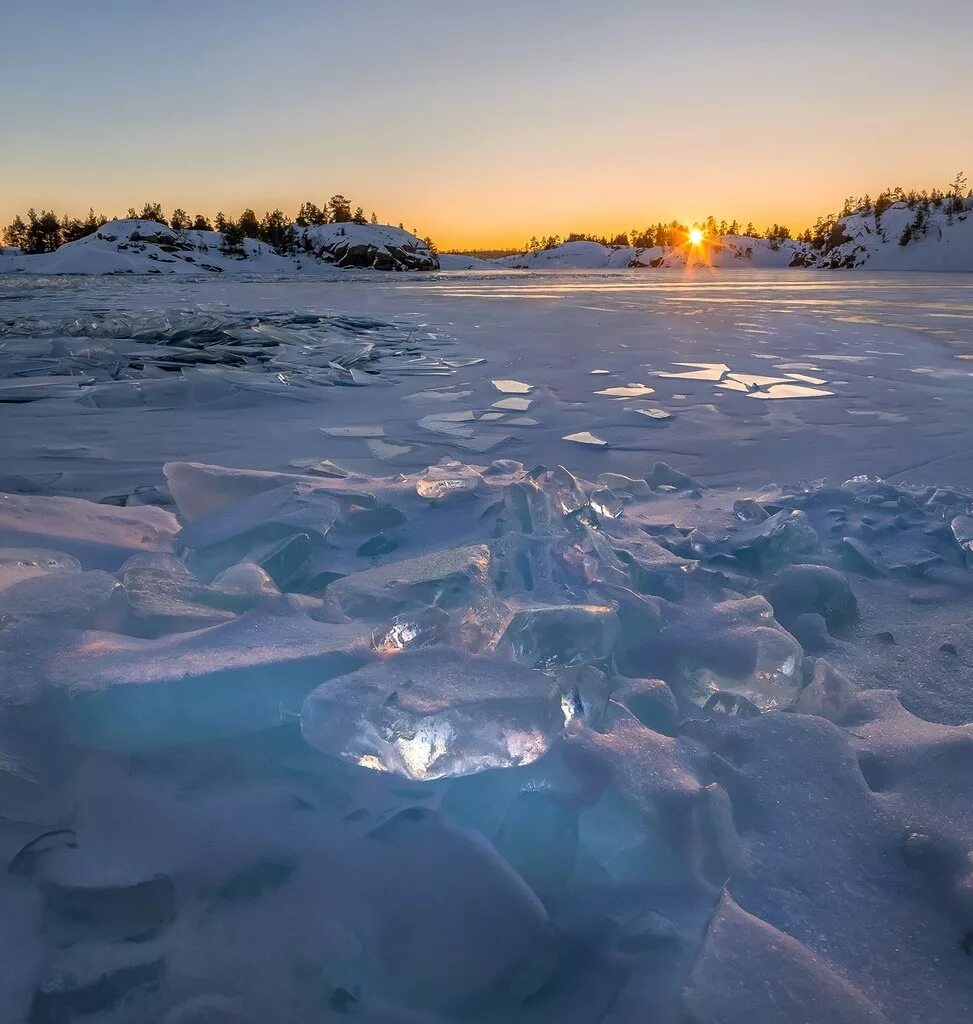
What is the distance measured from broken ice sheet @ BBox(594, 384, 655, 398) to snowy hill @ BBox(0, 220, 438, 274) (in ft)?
139

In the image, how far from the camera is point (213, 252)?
189 ft

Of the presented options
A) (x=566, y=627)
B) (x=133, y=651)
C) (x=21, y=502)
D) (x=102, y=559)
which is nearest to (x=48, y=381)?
(x=21, y=502)

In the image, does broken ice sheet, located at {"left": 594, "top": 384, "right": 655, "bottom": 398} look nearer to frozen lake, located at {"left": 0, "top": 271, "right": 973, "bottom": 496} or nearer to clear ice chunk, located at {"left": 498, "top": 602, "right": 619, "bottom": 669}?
frozen lake, located at {"left": 0, "top": 271, "right": 973, "bottom": 496}

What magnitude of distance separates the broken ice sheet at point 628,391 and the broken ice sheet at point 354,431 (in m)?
1.39

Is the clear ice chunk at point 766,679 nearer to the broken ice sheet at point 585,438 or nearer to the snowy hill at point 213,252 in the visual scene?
the broken ice sheet at point 585,438

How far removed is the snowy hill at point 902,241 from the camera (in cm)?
4850

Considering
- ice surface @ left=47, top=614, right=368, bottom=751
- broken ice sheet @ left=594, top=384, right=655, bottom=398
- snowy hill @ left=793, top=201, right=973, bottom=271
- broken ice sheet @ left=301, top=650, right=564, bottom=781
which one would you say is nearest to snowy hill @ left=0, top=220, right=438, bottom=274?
snowy hill @ left=793, top=201, right=973, bottom=271

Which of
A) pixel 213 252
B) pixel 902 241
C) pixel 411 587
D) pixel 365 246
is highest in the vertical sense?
pixel 365 246

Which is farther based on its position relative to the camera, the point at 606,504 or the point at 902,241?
the point at 902,241

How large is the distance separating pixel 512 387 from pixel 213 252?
62181 mm

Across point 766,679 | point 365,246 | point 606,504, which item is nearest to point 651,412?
point 606,504

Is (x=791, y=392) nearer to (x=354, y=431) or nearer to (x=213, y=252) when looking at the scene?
(x=354, y=431)

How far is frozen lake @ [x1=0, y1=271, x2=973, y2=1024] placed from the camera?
59 cm

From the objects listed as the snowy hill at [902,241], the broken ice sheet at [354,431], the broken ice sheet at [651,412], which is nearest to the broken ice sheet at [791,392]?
the broken ice sheet at [651,412]
